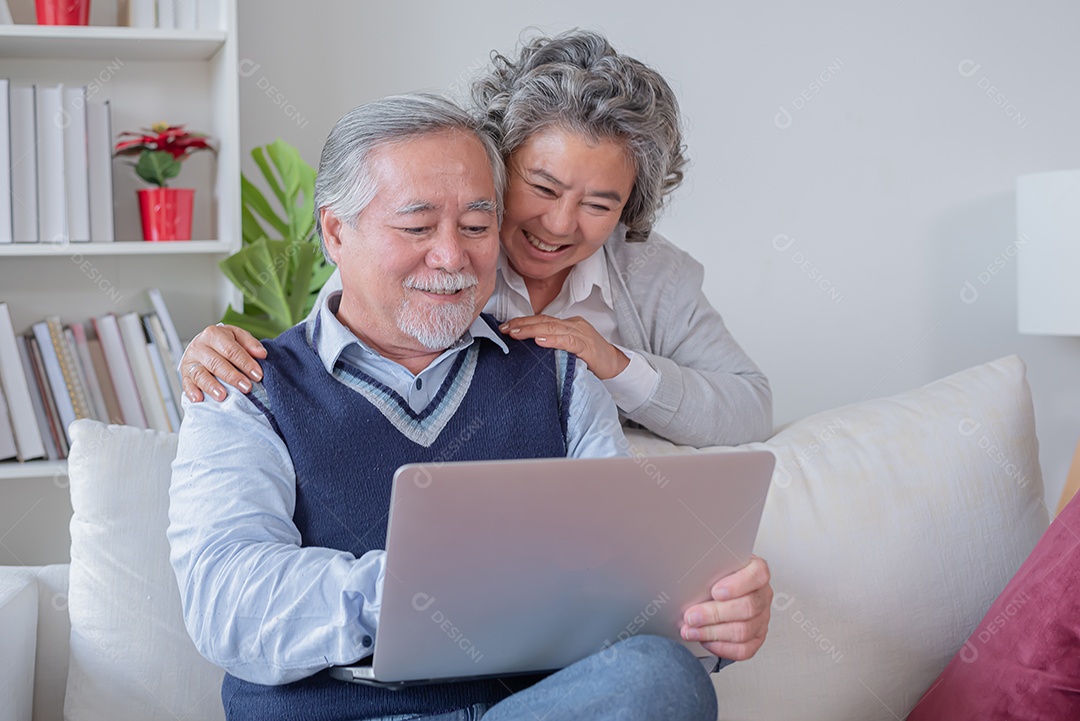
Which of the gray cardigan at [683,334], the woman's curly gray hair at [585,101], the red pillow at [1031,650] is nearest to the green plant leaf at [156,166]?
the gray cardigan at [683,334]

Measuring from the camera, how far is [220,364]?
132cm

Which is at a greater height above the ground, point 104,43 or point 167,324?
point 104,43

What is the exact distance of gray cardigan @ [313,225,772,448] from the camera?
166 cm

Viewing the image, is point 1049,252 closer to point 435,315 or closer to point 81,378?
point 435,315

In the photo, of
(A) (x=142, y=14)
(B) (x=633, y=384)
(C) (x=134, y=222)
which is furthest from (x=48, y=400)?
(B) (x=633, y=384)

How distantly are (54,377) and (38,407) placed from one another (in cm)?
7

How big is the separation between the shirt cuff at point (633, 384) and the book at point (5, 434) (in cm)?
123

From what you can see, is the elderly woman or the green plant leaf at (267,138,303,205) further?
the green plant leaf at (267,138,303,205)

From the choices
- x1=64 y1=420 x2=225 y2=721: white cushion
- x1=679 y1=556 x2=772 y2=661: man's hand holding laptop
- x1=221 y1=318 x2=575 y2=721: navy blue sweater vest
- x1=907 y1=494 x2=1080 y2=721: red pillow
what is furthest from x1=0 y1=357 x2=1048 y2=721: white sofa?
x1=679 y1=556 x2=772 y2=661: man's hand holding laptop

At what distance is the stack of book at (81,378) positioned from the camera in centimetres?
209

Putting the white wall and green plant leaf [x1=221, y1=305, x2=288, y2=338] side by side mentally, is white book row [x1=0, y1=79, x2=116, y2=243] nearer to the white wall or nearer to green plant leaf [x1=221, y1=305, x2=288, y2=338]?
green plant leaf [x1=221, y1=305, x2=288, y2=338]

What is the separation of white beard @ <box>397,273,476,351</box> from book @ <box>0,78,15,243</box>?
107 cm

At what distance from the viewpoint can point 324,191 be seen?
1.41 m

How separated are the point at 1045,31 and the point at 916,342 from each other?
798 millimetres
